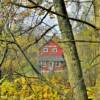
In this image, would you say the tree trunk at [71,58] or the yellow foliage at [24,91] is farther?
the yellow foliage at [24,91]

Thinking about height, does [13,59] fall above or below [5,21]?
below

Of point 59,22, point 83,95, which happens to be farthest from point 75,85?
point 59,22

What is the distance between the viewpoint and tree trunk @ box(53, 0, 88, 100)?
5.51 meters

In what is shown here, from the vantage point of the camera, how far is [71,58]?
221 inches

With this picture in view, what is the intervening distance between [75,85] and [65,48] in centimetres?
57

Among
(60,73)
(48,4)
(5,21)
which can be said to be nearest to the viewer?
(48,4)

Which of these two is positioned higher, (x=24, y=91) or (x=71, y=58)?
(x=71, y=58)

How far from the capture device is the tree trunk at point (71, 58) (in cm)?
551

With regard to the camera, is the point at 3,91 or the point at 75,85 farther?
the point at 3,91

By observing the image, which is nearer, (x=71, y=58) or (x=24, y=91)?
(x=71, y=58)

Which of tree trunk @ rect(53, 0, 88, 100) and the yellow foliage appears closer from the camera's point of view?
tree trunk @ rect(53, 0, 88, 100)

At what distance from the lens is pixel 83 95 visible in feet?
18.1

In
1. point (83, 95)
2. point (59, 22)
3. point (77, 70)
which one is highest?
point (59, 22)

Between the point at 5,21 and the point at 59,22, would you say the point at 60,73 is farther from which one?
the point at 59,22
